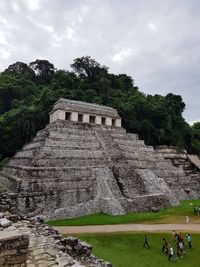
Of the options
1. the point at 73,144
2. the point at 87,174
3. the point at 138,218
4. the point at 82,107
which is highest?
the point at 82,107

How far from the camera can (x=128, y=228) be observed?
16.5 m

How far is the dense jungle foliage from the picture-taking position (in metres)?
32.9

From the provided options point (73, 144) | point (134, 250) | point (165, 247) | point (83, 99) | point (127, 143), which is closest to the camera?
point (165, 247)

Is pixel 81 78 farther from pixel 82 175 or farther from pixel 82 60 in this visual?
pixel 82 175

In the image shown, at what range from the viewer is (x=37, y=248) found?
7789mm

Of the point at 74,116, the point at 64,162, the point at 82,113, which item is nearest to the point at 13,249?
the point at 64,162

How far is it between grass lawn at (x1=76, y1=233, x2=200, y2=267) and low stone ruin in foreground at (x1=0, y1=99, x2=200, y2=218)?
14.7 ft

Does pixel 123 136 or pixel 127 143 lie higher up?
pixel 123 136

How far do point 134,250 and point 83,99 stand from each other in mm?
28796

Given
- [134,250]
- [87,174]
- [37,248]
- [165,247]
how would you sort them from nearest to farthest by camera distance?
[37,248]
[165,247]
[134,250]
[87,174]

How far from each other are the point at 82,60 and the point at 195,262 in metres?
47.1

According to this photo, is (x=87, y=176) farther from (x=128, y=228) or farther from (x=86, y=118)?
(x=86, y=118)

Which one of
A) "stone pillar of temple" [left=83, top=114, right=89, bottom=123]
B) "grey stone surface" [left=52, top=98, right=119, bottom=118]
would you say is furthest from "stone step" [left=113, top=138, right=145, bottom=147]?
"grey stone surface" [left=52, top=98, right=119, bottom=118]

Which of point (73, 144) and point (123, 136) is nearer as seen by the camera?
point (73, 144)
